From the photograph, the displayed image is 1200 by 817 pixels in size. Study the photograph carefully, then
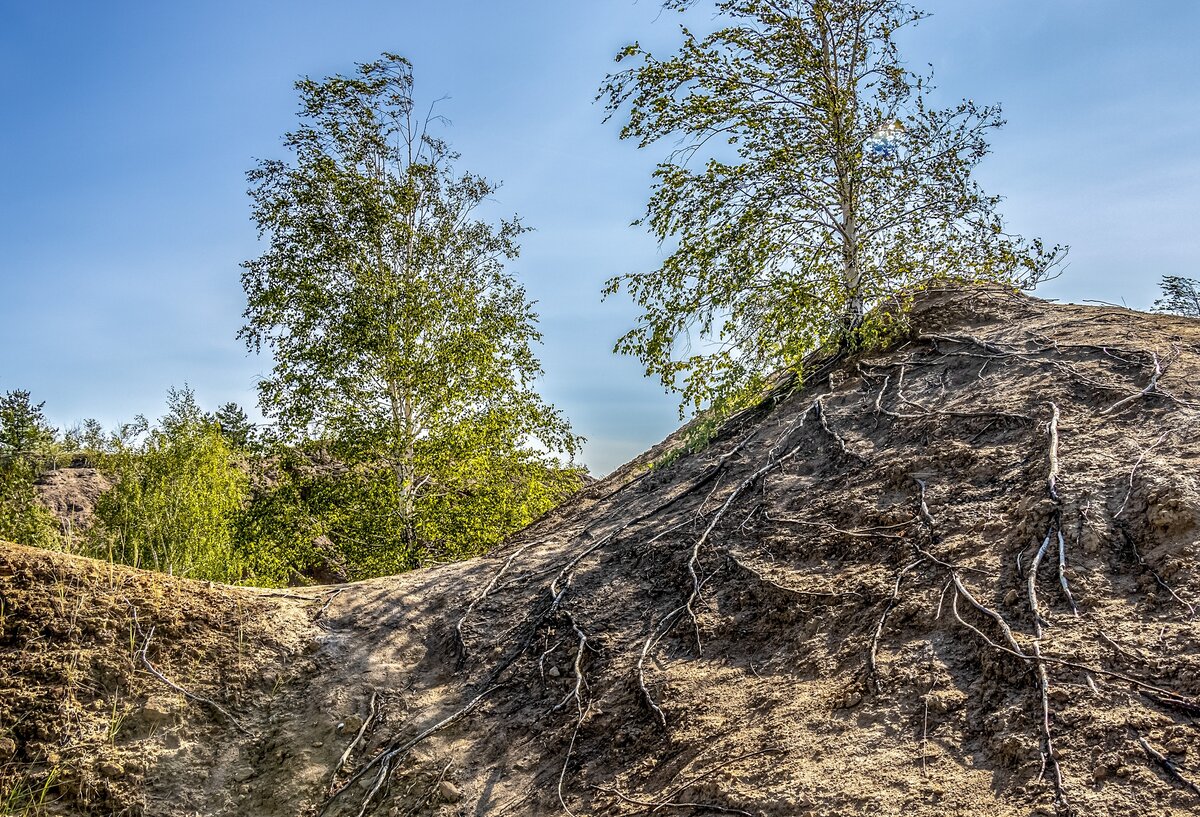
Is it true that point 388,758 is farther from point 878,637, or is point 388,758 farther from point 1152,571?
point 1152,571

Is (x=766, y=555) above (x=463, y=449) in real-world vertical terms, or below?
below

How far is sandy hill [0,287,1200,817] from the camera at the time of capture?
3248mm

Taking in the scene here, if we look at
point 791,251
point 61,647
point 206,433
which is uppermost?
point 206,433

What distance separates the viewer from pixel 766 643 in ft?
14.4

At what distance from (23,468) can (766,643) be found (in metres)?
15.5

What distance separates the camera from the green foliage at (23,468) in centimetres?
1222

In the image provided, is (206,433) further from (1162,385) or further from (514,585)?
(1162,385)

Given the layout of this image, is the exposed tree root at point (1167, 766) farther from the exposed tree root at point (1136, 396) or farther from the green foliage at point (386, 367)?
the green foliage at point (386, 367)

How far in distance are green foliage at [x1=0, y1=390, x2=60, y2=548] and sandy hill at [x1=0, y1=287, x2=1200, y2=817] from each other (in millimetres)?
6921

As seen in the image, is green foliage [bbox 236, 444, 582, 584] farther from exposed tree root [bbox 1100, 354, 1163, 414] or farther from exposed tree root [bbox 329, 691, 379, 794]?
exposed tree root [bbox 1100, 354, 1163, 414]

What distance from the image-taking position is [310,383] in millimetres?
11852

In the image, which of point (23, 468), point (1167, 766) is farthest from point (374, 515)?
point (1167, 766)

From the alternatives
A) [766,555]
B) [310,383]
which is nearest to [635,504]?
[766,555]

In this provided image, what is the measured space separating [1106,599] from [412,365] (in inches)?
390
